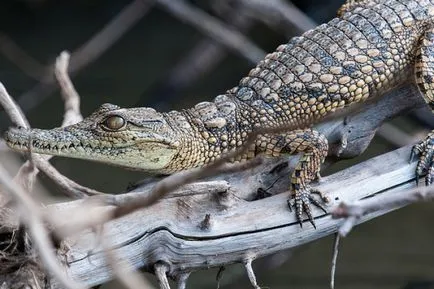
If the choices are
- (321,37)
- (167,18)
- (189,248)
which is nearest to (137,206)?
(189,248)

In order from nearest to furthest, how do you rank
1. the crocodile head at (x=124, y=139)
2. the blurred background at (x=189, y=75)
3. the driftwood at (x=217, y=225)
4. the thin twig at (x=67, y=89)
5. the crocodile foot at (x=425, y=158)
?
the blurred background at (x=189, y=75) < the driftwood at (x=217, y=225) < the crocodile foot at (x=425, y=158) < the crocodile head at (x=124, y=139) < the thin twig at (x=67, y=89)

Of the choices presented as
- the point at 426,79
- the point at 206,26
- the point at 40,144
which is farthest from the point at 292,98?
the point at 206,26

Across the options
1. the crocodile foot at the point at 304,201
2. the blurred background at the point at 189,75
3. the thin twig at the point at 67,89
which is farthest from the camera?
the thin twig at the point at 67,89

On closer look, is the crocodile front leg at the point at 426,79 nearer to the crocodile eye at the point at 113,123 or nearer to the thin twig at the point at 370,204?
the crocodile eye at the point at 113,123

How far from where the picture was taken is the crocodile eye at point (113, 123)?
3133 millimetres

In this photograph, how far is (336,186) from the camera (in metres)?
2.92

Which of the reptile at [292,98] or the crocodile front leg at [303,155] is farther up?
the reptile at [292,98]

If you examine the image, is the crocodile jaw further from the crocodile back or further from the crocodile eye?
the crocodile back

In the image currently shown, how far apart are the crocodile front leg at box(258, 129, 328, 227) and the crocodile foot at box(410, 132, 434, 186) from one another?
13.8 inches

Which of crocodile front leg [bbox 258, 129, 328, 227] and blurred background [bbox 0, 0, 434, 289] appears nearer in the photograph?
blurred background [bbox 0, 0, 434, 289]

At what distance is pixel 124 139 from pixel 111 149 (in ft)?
0.21

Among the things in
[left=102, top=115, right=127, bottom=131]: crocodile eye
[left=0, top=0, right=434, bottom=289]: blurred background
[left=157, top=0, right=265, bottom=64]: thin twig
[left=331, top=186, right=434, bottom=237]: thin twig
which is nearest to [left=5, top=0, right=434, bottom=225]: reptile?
[left=102, top=115, right=127, bottom=131]: crocodile eye

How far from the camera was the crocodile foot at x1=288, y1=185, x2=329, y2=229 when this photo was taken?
9.32ft

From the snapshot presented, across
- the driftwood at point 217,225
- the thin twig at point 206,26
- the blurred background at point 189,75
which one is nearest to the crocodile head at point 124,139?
the blurred background at point 189,75
